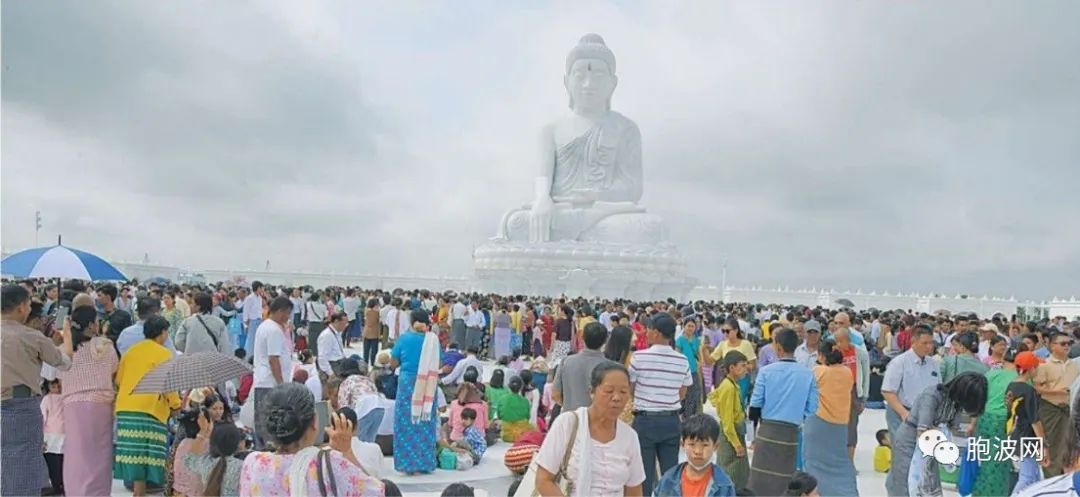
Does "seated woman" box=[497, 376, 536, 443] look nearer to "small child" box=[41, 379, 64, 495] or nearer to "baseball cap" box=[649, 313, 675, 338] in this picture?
"baseball cap" box=[649, 313, 675, 338]

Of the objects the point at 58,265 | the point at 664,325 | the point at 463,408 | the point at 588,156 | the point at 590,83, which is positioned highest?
the point at 590,83

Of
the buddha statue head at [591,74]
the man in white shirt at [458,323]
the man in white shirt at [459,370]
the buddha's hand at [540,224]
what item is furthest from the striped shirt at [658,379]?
Result: the buddha statue head at [591,74]

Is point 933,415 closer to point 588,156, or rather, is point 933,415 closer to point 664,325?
point 664,325

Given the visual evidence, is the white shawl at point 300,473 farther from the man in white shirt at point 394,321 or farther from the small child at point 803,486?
the man in white shirt at point 394,321

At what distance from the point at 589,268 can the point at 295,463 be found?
675 inches

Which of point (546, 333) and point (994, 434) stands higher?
point (546, 333)

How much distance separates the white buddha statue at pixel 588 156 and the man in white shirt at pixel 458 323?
7829mm

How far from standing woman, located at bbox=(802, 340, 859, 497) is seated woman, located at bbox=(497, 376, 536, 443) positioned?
117 inches

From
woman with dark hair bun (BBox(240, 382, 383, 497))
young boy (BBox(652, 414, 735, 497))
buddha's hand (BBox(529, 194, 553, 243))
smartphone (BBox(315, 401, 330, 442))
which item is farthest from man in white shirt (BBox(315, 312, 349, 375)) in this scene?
buddha's hand (BBox(529, 194, 553, 243))

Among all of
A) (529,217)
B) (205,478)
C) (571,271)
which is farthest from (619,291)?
(205,478)

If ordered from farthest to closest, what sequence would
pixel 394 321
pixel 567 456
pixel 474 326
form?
pixel 474 326
pixel 394 321
pixel 567 456

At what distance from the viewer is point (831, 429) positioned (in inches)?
209

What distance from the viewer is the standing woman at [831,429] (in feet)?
17.3

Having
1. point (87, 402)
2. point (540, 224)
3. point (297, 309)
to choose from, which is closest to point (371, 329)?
point (297, 309)
